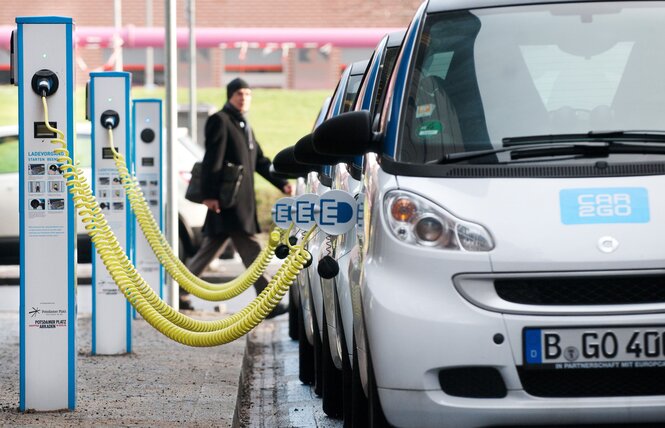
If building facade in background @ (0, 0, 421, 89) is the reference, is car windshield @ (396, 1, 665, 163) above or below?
below

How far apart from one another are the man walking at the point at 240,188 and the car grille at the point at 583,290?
765 cm

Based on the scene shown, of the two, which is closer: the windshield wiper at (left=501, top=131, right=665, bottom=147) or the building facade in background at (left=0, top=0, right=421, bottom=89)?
the windshield wiper at (left=501, top=131, right=665, bottom=147)

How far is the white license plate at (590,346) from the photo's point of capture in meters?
4.75

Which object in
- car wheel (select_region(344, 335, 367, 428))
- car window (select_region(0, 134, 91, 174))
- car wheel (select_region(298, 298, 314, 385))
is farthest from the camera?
car window (select_region(0, 134, 91, 174))

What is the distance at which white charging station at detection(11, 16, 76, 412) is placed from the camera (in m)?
6.82

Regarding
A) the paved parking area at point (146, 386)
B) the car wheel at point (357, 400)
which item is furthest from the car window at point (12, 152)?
the car wheel at point (357, 400)

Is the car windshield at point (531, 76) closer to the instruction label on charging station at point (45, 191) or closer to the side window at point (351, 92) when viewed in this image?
the instruction label on charging station at point (45, 191)

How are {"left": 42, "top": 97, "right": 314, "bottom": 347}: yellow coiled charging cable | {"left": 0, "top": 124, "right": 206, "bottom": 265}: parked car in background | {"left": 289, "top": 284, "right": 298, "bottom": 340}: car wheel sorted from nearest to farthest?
{"left": 42, "top": 97, "right": 314, "bottom": 347}: yellow coiled charging cable, {"left": 289, "top": 284, "right": 298, "bottom": 340}: car wheel, {"left": 0, "top": 124, "right": 206, "bottom": 265}: parked car in background

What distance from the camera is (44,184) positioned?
686cm

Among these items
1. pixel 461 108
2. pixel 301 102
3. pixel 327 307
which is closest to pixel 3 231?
pixel 327 307

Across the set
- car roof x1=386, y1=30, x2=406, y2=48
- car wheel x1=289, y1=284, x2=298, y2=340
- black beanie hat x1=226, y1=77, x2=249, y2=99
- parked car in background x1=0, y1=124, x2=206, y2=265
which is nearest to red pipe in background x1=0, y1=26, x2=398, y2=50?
parked car in background x1=0, y1=124, x2=206, y2=265

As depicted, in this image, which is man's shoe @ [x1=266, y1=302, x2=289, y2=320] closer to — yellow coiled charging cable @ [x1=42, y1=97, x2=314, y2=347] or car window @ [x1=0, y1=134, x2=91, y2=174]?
car window @ [x1=0, y1=134, x2=91, y2=174]

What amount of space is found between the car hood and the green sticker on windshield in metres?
0.28

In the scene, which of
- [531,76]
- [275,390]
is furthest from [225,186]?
[531,76]
